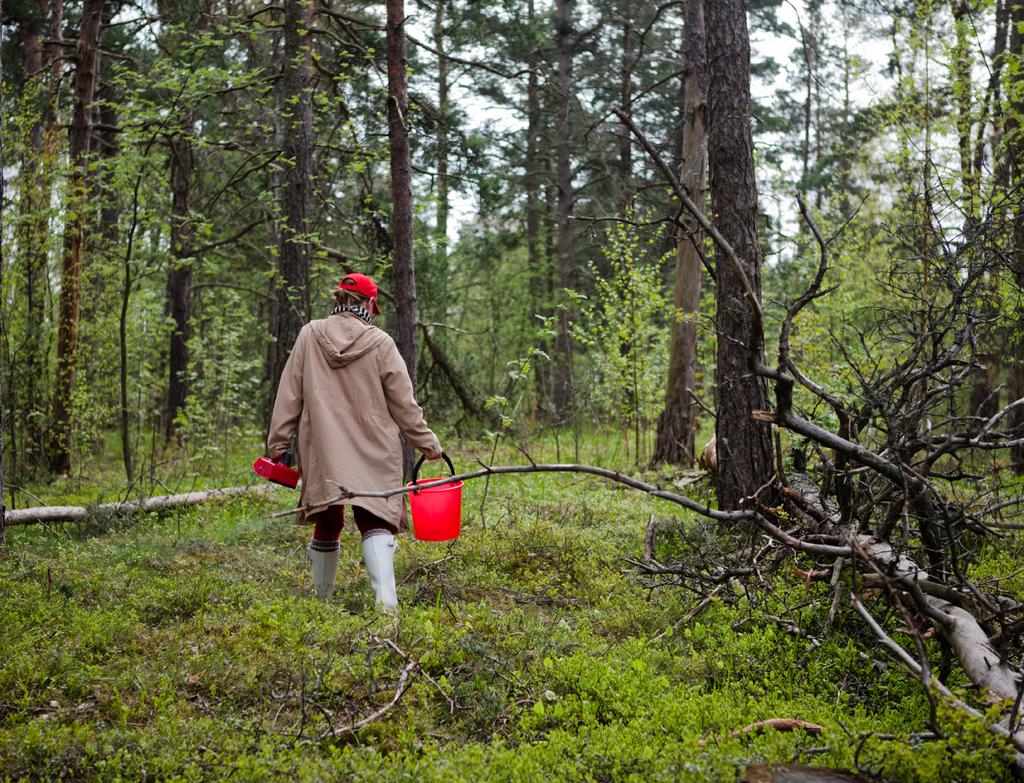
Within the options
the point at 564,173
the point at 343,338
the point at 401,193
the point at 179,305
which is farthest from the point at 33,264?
the point at 564,173

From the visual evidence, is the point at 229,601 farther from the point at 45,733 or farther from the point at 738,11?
the point at 738,11

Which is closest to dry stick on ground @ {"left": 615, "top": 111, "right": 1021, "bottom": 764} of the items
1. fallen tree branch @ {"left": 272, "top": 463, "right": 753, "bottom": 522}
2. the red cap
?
fallen tree branch @ {"left": 272, "top": 463, "right": 753, "bottom": 522}

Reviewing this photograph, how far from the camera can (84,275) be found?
11344mm

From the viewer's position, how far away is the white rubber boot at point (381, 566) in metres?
5.07

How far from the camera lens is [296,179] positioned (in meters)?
9.39

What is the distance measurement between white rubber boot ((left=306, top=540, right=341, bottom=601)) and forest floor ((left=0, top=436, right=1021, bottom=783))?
105mm

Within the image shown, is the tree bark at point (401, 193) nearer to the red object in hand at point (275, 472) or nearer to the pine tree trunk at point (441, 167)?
the pine tree trunk at point (441, 167)

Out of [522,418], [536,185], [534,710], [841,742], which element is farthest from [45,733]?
[536,185]

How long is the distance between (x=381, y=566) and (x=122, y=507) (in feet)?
13.4

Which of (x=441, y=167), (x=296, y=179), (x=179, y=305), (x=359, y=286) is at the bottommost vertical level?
(x=359, y=286)

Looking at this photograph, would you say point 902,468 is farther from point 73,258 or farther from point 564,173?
point 564,173

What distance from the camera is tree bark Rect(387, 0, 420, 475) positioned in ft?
24.8

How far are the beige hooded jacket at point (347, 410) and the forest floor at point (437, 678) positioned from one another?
0.80 m

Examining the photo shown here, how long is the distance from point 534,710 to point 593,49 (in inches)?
743
